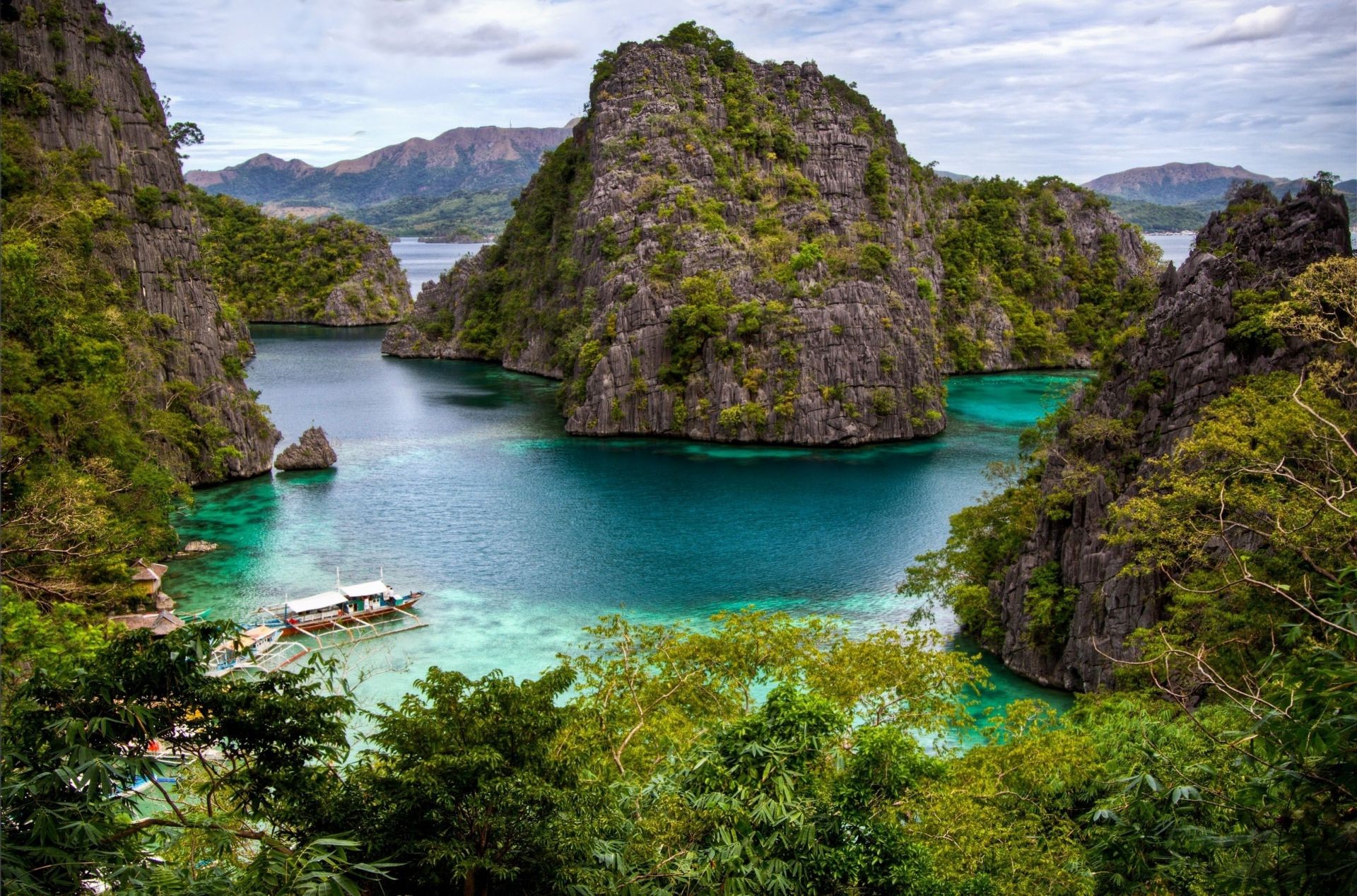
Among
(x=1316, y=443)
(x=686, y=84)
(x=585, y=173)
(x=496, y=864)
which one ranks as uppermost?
(x=686, y=84)

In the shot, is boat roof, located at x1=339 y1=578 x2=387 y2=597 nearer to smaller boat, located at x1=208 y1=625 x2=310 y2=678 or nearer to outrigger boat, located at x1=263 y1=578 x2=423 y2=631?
outrigger boat, located at x1=263 y1=578 x2=423 y2=631

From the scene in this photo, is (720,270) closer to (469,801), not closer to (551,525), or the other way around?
(551,525)

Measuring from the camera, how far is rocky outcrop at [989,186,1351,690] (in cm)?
2881

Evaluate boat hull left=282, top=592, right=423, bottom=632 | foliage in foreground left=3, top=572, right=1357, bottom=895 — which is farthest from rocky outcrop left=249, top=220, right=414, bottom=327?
foliage in foreground left=3, top=572, right=1357, bottom=895

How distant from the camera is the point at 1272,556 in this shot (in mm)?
23328

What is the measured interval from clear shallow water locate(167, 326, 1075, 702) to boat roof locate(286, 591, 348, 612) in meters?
3.05

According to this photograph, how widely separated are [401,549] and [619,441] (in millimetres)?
26491

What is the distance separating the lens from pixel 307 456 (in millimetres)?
59781

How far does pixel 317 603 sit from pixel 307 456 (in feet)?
82.7

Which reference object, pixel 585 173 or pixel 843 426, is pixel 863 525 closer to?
pixel 843 426

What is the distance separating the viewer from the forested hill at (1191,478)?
2264cm

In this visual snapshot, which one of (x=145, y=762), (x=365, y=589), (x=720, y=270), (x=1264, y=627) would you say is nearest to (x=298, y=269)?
(x=720, y=270)

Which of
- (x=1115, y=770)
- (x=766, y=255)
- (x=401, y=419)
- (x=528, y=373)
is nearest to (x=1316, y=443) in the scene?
(x=1115, y=770)

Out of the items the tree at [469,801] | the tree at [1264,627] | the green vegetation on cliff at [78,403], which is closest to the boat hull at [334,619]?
the green vegetation on cliff at [78,403]
